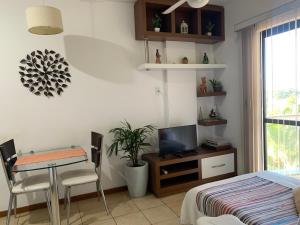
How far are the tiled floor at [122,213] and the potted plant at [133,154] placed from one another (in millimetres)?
165

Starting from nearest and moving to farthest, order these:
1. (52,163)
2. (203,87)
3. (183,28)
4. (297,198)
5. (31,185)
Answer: (297,198), (52,163), (31,185), (183,28), (203,87)

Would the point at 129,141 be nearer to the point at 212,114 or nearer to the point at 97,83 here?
the point at 97,83

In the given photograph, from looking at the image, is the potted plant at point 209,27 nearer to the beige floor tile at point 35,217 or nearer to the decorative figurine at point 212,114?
the decorative figurine at point 212,114

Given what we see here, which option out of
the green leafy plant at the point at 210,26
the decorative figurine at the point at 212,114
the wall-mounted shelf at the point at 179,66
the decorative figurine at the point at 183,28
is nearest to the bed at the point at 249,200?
the decorative figurine at the point at 212,114

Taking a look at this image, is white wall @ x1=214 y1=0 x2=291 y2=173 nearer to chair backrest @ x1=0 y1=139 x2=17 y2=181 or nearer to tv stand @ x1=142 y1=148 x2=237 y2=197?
tv stand @ x1=142 y1=148 x2=237 y2=197

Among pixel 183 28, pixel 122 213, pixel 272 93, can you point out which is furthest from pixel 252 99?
pixel 122 213

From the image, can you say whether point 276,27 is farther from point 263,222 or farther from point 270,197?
point 263,222

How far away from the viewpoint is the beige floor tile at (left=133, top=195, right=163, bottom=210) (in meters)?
2.97

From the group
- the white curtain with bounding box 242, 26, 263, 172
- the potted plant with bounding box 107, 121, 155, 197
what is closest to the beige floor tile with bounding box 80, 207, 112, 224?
the potted plant with bounding box 107, 121, 155, 197

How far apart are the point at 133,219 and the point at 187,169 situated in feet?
3.48

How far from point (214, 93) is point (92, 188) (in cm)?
229

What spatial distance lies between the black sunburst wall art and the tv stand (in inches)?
60.8

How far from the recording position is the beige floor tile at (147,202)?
2.97 metres

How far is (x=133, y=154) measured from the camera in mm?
3229
